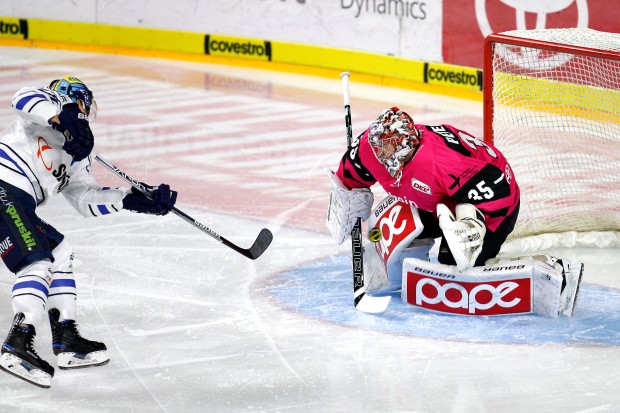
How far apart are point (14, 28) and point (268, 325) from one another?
7.65m

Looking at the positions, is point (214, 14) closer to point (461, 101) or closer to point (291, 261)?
point (461, 101)

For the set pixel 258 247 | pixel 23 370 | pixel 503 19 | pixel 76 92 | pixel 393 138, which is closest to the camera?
pixel 23 370

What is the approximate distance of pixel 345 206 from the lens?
4949 mm

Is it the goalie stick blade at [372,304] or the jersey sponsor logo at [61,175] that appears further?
the goalie stick blade at [372,304]

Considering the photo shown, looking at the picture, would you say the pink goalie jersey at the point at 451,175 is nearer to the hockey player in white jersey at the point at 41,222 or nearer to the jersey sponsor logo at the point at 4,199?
the hockey player in white jersey at the point at 41,222

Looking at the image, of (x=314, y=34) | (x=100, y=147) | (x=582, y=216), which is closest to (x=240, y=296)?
(x=582, y=216)

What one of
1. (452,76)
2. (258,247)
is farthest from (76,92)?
(452,76)

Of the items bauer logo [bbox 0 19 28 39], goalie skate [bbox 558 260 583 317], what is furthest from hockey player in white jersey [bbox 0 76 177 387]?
bauer logo [bbox 0 19 28 39]

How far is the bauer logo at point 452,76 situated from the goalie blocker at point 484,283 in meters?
4.20

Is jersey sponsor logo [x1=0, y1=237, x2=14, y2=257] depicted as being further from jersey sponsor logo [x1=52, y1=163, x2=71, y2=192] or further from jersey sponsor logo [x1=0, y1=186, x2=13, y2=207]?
jersey sponsor logo [x1=52, y1=163, x2=71, y2=192]

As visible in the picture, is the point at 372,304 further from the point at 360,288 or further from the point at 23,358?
the point at 23,358

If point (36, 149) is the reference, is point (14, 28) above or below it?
below

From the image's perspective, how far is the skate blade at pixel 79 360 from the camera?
4172mm

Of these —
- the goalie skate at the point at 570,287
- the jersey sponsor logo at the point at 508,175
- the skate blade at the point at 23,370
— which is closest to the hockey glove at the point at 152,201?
the skate blade at the point at 23,370
